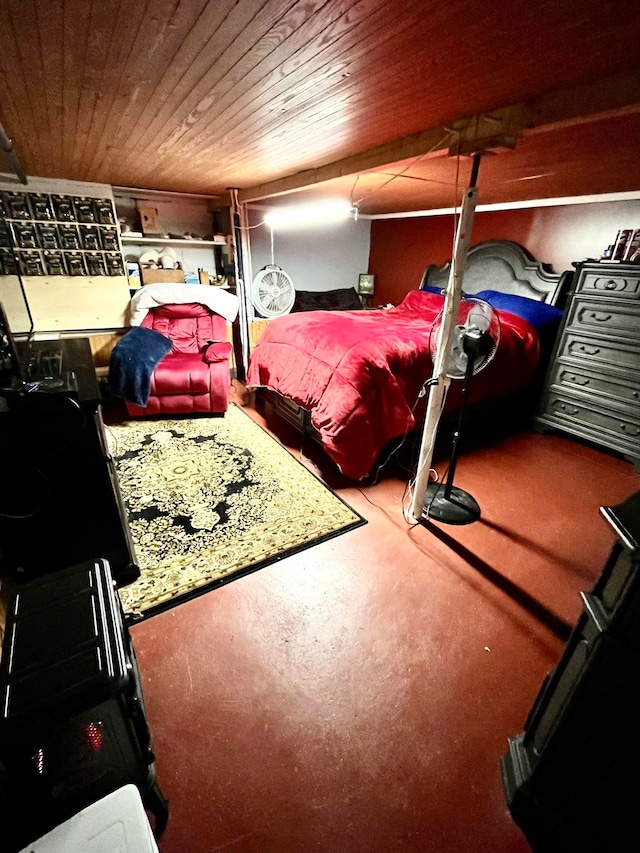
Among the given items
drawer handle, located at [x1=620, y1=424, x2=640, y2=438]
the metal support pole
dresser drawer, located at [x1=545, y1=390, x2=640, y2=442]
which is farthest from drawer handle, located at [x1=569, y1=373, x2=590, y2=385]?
the metal support pole

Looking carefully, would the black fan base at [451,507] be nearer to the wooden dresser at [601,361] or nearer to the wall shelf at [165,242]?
the wooden dresser at [601,361]

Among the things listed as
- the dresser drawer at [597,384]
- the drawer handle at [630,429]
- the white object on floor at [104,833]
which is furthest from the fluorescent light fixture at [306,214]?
the white object on floor at [104,833]

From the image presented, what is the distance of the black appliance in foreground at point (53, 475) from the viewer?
1456 millimetres

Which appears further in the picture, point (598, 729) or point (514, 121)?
point (514, 121)

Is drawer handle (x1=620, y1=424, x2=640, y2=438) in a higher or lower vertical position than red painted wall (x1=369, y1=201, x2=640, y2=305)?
lower

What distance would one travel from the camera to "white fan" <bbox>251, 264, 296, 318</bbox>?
173 inches

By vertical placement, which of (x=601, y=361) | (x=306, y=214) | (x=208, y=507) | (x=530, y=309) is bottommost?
(x=208, y=507)

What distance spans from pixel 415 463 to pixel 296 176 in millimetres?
2424

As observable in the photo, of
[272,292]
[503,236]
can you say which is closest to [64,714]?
[272,292]

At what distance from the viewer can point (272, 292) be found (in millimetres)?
4512

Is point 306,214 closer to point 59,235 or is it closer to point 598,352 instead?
point 59,235

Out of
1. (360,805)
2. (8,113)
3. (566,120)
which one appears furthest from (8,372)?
(566,120)

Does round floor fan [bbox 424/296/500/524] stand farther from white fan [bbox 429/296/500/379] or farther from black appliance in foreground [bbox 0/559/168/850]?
black appliance in foreground [bbox 0/559/168/850]

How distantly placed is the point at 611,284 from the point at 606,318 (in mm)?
243
